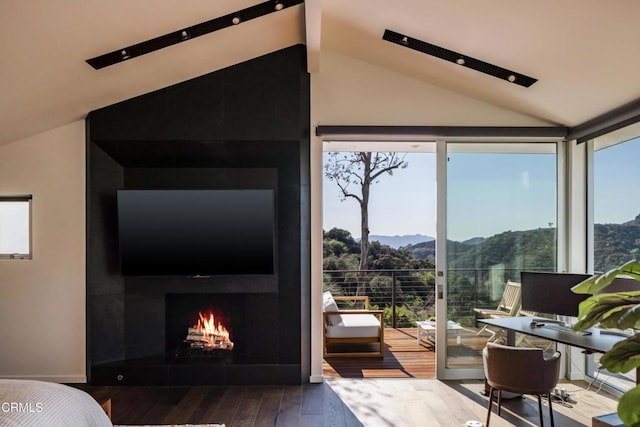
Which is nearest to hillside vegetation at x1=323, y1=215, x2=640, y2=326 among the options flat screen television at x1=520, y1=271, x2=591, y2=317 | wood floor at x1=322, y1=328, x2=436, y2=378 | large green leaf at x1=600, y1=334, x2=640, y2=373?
flat screen television at x1=520, y1=271, x2=591, y2=317

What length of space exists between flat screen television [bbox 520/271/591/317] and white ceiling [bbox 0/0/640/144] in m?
1.46

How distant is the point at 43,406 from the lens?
6.08ft

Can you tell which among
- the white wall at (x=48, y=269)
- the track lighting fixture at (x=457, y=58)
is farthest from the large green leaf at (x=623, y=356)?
the white wall at (x=48, y=269)

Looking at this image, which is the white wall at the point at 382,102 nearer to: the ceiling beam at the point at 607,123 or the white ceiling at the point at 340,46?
the white ceiling at the point at 340,46

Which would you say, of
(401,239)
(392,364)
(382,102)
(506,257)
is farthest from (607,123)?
(401,239)

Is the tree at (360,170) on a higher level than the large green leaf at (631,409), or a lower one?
higher

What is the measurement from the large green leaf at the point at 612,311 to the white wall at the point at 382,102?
2950 mm

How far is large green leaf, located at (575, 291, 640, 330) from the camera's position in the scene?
150 cm

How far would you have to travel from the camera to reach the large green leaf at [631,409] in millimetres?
1350

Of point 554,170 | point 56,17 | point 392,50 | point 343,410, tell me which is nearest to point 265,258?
point 343,410

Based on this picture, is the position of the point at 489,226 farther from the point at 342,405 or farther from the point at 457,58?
the point at 342,405

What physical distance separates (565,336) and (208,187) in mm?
3356

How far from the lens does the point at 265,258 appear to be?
4320mm

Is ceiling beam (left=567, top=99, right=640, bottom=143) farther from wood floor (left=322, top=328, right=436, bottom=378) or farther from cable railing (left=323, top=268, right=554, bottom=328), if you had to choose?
cable railing (left=323, top=268, right=554, bottom=328)
